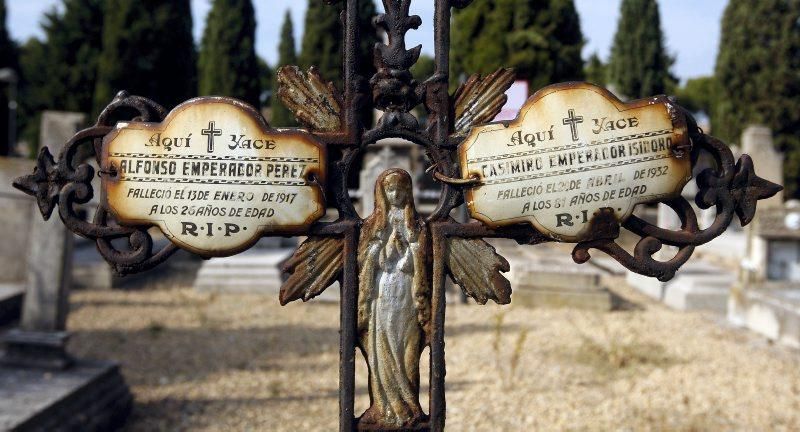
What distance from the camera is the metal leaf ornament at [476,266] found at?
5.24ft

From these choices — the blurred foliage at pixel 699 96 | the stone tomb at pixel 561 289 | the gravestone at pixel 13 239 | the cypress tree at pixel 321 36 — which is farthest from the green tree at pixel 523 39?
the blurred foliage at pixel 699 96

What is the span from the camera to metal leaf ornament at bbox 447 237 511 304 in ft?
5.24

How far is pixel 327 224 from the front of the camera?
1.59 metres

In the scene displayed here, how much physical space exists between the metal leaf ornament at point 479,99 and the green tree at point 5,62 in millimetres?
25316

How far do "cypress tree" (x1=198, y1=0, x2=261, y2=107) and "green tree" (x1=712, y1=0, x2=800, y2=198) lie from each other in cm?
1443

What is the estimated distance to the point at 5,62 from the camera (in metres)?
24.9

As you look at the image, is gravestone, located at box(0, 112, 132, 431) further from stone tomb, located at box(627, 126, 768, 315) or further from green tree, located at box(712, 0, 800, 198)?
green tree, located at box(712, 0, 800, 198)

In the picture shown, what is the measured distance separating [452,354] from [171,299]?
12.8 feet

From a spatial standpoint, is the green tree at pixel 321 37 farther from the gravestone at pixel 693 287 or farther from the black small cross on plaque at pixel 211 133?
the black small cross on plaque at pixel 211 133

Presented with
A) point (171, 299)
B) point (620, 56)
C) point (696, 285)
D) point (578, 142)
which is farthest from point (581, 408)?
point (620, 56)

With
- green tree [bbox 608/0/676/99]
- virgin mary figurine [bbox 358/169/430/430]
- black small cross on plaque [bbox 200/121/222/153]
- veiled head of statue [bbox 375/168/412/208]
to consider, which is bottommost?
virgin mary figurine [bbox 358/169/430/430]

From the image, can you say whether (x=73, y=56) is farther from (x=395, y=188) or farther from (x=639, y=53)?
(x=395, y=188)

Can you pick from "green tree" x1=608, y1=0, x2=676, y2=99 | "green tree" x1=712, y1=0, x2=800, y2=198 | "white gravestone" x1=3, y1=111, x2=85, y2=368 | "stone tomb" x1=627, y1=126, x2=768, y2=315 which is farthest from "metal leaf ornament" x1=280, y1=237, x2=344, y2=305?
"green tree" x1=608, y1=0, x2=676, y2=99

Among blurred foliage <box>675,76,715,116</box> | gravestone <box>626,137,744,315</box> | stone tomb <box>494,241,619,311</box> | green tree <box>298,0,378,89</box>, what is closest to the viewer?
stone tomb <box>494,241,619,311</box>
